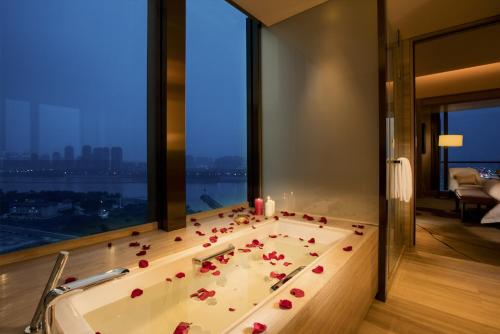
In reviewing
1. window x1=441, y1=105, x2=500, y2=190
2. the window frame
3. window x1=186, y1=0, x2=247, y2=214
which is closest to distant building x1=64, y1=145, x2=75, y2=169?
the window frame

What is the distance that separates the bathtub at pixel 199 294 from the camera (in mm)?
930

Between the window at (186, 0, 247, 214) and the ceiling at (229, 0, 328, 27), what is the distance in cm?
41

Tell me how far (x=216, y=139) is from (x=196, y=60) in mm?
798

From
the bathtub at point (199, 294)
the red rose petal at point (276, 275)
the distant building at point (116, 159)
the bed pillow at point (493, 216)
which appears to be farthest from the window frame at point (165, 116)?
the bed pillow at point (493, 216)

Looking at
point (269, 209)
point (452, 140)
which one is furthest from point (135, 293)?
point (452, 140)

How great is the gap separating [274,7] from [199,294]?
2457 millimetres

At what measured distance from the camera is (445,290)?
1.91 metres

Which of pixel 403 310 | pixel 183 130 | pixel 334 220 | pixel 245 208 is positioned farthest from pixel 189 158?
pixel 403 310

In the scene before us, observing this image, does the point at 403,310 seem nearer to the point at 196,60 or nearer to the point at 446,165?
the point at 196,60

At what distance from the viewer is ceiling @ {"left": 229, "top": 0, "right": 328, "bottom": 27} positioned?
7.34ft

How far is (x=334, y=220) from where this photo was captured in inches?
86.4

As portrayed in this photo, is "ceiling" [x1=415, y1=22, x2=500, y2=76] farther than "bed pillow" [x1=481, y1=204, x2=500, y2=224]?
No

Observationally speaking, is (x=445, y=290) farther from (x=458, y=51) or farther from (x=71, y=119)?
(x=458, y=51)

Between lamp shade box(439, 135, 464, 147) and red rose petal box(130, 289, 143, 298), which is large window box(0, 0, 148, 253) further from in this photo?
lamp shade box(439, 135, 464, 147)
